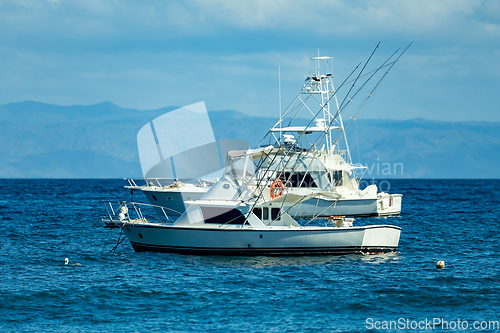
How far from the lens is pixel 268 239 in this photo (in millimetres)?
31156

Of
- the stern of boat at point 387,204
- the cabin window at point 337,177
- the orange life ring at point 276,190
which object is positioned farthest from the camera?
the cabin window at point 337,177

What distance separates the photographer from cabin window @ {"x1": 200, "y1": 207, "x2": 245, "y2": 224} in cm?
3150

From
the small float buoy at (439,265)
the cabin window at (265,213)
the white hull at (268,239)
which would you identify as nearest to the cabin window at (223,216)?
the white hull at (268,239)

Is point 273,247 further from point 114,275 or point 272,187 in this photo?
point 114,275

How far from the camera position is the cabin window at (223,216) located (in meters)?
31.5

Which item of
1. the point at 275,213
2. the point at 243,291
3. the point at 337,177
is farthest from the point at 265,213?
the point at 337,177

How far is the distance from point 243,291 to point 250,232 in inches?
208

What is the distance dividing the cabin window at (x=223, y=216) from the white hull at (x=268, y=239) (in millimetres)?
360

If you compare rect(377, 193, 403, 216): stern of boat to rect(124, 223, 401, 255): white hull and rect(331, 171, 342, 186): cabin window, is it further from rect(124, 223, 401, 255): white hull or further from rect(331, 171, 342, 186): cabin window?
rect(124, 223, 401, 255): white hull

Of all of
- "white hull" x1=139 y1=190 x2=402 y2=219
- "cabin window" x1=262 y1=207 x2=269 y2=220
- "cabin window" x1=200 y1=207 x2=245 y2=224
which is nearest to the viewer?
"cabin window" x1=200 y1=207 x2=245 y2=224

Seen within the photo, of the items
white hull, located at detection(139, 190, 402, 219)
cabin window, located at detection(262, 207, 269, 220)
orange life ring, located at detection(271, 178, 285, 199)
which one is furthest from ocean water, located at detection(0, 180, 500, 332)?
white hull, located at detection(139, 190, 402, 219)

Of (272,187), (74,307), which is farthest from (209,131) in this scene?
(74,307)

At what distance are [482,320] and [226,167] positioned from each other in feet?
50.4

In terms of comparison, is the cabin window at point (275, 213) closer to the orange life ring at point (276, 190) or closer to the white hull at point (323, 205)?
the orange life ring at point (276, 190)
